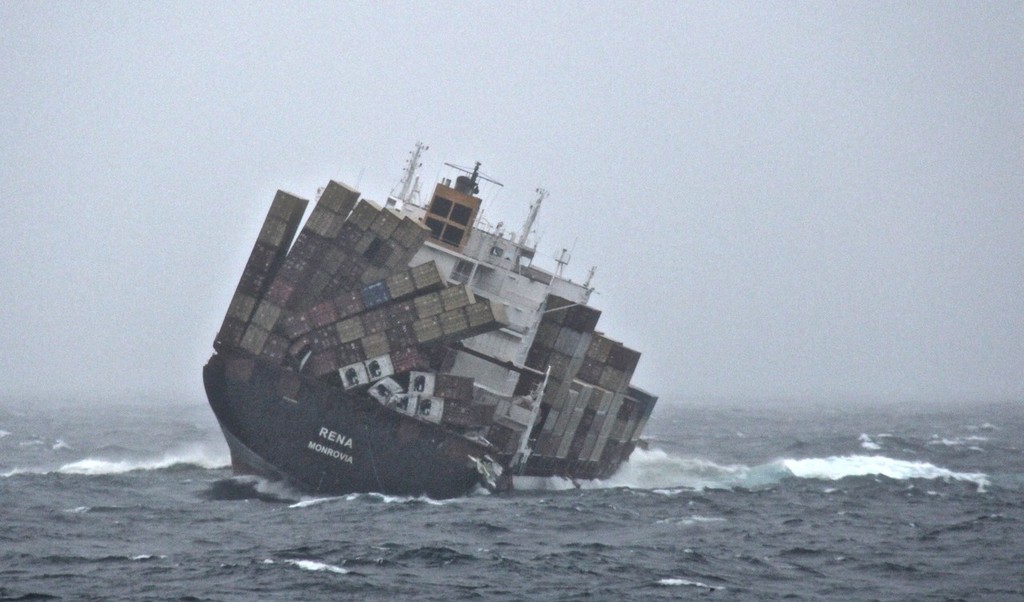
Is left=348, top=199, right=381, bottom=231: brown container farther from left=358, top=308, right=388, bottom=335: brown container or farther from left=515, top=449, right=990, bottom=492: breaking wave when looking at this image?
left=515, top=449, right=990, bottom=492: breaking wave

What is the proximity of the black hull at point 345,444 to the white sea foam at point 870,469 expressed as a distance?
23.4m

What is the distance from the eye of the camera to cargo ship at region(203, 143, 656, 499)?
49.3 metres

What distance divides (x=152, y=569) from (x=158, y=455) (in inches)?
1383

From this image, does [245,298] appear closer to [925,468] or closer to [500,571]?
[500,571]

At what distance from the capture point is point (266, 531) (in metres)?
38.9

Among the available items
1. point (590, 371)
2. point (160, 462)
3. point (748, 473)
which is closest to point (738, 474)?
point (748, 473)

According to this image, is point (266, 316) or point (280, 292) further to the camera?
point (280, 292)

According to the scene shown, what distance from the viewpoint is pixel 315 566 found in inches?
1268

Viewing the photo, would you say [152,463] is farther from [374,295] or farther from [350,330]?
[374,295]

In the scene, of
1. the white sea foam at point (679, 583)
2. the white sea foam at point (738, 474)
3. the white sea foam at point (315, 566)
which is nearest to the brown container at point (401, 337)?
the white sea foam at point (738, 474)

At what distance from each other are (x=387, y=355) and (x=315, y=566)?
62.4 ft

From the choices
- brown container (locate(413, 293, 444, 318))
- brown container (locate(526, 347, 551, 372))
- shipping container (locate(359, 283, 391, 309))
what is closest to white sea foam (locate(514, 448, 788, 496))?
brown container (locate(526, 347, 551, 372))

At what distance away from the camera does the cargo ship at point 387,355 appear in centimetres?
4931

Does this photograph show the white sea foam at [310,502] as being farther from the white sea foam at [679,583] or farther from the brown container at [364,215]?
the white sea foam at [679,583]
